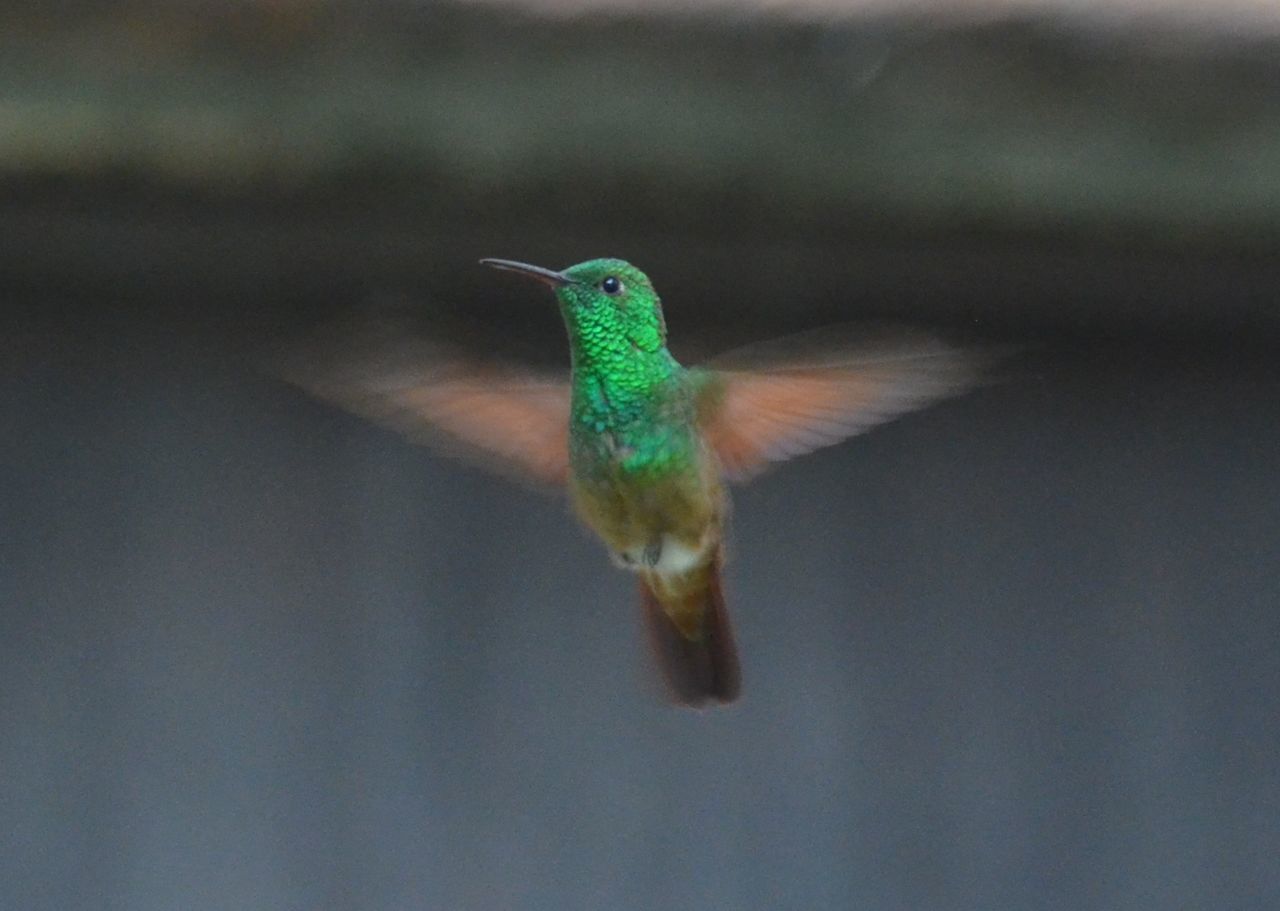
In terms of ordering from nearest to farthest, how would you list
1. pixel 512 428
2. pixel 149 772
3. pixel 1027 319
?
pixel 512 428
pixel 1027 319
pixel 149 772

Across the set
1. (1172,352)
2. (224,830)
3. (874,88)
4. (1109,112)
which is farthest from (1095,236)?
(224,830)

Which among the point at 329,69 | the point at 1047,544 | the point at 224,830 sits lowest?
the point at 224,830

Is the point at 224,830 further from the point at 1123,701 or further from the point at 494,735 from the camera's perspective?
the point at 1123,701

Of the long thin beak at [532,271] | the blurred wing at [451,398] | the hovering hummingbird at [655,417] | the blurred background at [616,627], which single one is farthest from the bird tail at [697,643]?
the blurred background at [616,627]

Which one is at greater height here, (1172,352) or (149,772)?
(1172,352)

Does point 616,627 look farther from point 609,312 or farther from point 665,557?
point 609,312

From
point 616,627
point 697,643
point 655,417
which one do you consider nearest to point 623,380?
point 655,417

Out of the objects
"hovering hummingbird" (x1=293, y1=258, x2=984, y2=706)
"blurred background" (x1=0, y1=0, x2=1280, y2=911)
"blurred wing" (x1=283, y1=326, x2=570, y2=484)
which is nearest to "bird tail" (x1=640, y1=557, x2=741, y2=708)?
"hovering hummingbird" (x1=293, y1=258, x2=984, y2=706)

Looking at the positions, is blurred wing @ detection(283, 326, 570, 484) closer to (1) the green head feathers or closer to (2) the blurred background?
(1) the green head feathers
